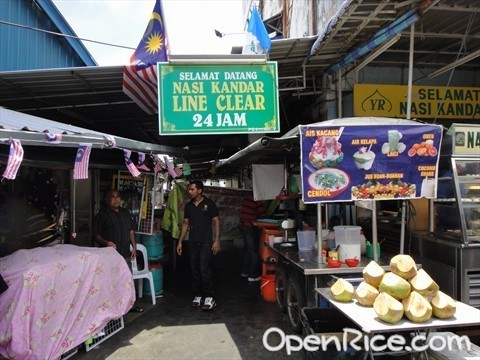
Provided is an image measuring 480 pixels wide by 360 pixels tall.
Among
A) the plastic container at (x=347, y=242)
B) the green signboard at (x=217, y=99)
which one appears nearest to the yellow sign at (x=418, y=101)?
the green signboard at (x=217, y=99)

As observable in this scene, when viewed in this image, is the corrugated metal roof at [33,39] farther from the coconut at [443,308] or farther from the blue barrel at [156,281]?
the coconut at [443,308]

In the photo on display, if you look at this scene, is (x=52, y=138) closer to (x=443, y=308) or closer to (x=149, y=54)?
(x=149, y=54)

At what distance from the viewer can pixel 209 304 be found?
546cm

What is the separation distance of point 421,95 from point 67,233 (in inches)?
289

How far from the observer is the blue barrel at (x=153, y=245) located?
21.0ft

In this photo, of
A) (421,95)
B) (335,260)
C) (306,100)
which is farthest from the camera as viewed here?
(306,100)

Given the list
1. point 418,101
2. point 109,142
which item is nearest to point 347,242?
point 109,142

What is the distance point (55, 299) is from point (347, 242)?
11.3 ft

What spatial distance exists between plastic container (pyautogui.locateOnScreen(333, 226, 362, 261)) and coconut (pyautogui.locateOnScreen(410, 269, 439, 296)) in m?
1.54

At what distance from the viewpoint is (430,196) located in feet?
14.0

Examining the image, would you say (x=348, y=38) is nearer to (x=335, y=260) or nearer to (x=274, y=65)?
(x=274, y=65)

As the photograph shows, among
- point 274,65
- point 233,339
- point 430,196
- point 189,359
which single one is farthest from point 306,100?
point 189,359

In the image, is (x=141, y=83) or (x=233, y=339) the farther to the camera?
(x=141, y=83)
